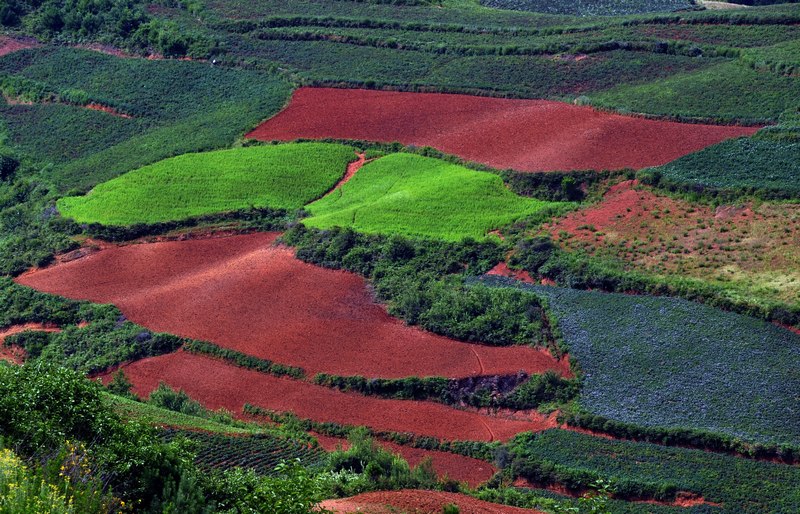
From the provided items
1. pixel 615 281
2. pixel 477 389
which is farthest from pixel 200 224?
pixel 615 281

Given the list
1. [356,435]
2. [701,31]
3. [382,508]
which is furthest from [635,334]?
[701,31]

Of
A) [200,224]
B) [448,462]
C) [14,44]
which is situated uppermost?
[14,44]

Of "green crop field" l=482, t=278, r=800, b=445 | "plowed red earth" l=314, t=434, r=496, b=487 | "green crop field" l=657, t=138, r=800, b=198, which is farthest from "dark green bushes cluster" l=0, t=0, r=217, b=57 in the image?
"plowed red earth" l=314, t=434, r=496, b=487

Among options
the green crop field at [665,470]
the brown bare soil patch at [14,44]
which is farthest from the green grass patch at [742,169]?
the brown bare soil patch at [14,44]

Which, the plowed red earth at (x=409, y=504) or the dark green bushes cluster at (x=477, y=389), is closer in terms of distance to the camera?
the plowed red earth at (x=409, y=504)

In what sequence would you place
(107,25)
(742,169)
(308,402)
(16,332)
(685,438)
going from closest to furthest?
(685,438), (308,402), (16,332), (742,169), (107,25)

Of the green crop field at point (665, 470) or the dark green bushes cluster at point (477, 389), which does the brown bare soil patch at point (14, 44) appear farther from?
the green crop field at point (665, 470)

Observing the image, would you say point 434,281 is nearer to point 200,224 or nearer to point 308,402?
point 308,402

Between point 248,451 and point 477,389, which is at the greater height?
point 248,451

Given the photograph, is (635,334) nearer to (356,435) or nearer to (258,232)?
(356,435)
